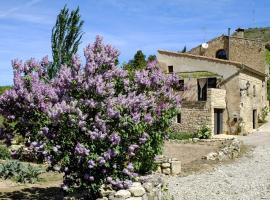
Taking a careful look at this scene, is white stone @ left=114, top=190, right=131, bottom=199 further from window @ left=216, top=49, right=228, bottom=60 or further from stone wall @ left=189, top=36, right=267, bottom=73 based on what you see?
window @ left=216, top=49, right=228, bottom=60

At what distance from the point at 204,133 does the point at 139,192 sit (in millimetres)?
21051

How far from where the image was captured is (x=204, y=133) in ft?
99.9

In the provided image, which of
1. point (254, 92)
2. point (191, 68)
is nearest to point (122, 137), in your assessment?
point (191, 68)

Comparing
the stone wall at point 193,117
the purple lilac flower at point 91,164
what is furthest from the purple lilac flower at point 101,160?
the stone wall at point 193,117

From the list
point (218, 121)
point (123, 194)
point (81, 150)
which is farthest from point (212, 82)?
point (81, 150)

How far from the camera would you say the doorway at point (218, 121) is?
106 feet

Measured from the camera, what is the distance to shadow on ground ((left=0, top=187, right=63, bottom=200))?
12.5 metres

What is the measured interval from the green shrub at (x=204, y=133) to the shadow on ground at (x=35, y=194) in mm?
17775

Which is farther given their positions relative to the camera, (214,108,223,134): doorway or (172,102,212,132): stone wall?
(214,108,223,134): doorway

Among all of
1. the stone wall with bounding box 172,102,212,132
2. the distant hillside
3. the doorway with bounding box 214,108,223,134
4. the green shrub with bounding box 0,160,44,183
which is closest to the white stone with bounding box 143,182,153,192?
the green shrub with bounding box 0,160,44,183

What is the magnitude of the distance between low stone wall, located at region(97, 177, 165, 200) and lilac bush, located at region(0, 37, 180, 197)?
0.72 feet

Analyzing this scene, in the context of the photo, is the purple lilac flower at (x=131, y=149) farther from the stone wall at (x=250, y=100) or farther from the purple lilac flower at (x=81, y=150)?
the stone wall at (x=250, y=100)

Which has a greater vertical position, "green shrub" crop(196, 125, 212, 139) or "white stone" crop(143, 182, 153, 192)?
"green shrub" crop(196, 125, 212, 139)

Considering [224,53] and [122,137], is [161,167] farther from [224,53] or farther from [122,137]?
[224,53]
